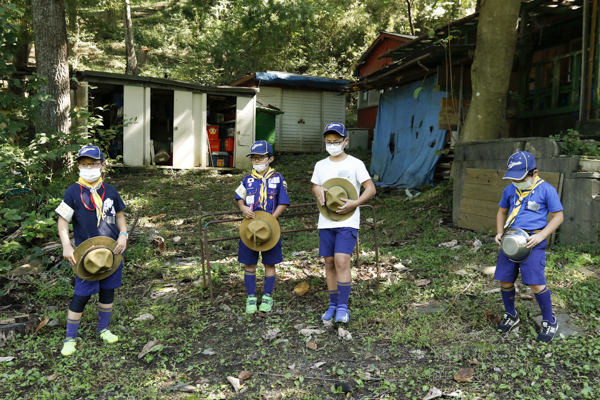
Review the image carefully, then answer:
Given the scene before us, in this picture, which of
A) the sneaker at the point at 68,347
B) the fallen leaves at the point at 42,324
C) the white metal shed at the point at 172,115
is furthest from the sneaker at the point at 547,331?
the white metal shed at the point at 172,115

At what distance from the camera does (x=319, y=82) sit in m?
19.1

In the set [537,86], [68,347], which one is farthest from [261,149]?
[537,86]

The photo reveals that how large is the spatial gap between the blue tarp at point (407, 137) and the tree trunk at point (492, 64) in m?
2.43

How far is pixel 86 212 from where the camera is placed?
3.96 metres

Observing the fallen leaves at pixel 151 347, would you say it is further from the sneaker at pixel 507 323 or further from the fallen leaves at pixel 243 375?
the sneaker at pixel 507 323

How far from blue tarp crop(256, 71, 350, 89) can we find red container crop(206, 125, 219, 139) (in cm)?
325

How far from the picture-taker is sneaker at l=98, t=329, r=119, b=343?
13.5 ft

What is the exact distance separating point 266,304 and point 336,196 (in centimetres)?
145

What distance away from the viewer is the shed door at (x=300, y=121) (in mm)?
19641

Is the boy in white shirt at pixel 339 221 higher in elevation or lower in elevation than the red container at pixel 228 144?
lower

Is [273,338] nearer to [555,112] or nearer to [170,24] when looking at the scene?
[555,112]

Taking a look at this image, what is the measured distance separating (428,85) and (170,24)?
23.1 m

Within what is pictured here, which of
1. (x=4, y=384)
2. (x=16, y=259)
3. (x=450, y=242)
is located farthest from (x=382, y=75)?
(x=4, y=384)

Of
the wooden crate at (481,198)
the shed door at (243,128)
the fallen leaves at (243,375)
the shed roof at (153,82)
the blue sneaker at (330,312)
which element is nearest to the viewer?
the fallen leaves at (243,375)
